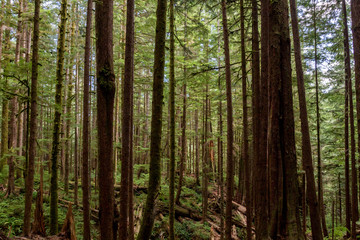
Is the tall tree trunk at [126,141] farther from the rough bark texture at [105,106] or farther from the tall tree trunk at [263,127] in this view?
the tall tree trunk at [263,127]

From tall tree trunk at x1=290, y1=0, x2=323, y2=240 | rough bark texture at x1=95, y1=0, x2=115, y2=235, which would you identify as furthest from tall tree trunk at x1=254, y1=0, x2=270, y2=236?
rough bark texture at x1=95, y1=0, x2=115, y2=235

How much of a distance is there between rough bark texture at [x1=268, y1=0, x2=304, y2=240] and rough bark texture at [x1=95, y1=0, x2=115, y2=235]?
359 cm

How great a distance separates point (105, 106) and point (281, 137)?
12.9 feet

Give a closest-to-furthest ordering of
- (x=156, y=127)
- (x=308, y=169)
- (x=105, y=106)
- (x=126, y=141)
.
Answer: (x=105, y=106)
(x=126, y=141)
(x=156, y=127)
(x=308, y=169)

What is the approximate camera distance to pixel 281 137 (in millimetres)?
5117

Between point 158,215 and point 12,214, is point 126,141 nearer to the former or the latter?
point 12,214

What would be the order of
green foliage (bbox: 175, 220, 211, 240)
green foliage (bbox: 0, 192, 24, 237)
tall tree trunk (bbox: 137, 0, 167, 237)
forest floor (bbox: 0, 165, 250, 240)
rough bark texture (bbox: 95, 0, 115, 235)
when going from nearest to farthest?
rough bark texture (bbox: 95, 0, 115, 235)
tall tree trunk (bbox: 137, 0, 167, 237)
green foliage (bbox: 0, 192, 24, 237)
forest floor (bbox: 0, 165, 250, 240)
green foliage (bbox: 175, 220, 211, 240)

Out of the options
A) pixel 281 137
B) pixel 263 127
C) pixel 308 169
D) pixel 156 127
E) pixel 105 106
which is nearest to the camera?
pixel 105 106

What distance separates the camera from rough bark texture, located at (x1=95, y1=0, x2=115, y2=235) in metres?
3.18

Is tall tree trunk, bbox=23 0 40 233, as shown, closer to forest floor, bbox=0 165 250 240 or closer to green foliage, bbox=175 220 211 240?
forest floor, bbox=0 165 250 240

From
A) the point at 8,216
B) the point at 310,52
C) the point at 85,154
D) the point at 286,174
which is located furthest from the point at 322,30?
the point at 8,216

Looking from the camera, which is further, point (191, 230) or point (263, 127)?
point (191, 230)

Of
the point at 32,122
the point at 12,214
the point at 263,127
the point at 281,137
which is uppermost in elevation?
the point at 32,122

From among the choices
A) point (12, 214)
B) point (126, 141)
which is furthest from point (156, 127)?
point (12, 214)
